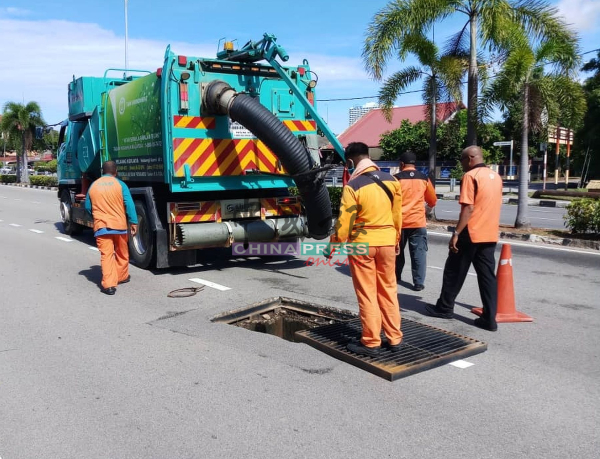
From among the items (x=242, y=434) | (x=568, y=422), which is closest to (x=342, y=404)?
(x=242, y=434)

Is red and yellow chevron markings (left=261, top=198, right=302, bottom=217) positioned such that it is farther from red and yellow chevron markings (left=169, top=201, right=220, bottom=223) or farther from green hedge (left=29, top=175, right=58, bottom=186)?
green hedge (left=29, top=175, right=58, bottom=186)

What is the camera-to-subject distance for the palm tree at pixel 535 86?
12719 mm

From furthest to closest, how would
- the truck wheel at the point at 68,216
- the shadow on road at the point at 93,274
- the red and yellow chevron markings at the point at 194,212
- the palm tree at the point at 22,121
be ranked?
the palm tree at the point at 22,121 < the truck wheel at the point at 68,216 < the shadow on road at the point at 93,274 < the red and yellow chevron markings at the point at 194,212

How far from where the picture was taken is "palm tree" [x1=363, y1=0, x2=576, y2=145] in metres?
13.1

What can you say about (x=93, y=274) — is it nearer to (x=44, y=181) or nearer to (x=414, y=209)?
(x=414, y=209)

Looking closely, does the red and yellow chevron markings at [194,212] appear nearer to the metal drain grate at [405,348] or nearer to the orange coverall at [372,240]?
the metal drain grate at [405,348]

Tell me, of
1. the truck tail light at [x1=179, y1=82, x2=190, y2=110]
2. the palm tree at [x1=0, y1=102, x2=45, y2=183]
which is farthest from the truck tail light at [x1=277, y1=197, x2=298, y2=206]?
the palm tree at [x1=0, y1=102, x2=45, y2=183]

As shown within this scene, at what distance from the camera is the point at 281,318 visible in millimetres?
6258

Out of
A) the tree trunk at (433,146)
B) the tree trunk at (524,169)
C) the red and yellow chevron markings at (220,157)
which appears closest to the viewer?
the red and yellow chevron markings at (220,157)

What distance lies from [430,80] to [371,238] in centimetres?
1222

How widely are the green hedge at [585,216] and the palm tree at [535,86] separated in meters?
1.71

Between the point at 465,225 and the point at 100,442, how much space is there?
12.6 feet

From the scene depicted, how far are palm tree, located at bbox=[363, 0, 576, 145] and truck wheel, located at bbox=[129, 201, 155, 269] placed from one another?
27.4 ft

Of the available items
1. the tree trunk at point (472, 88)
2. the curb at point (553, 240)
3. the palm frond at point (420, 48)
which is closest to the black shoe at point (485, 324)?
the curb at point (553, 240)
